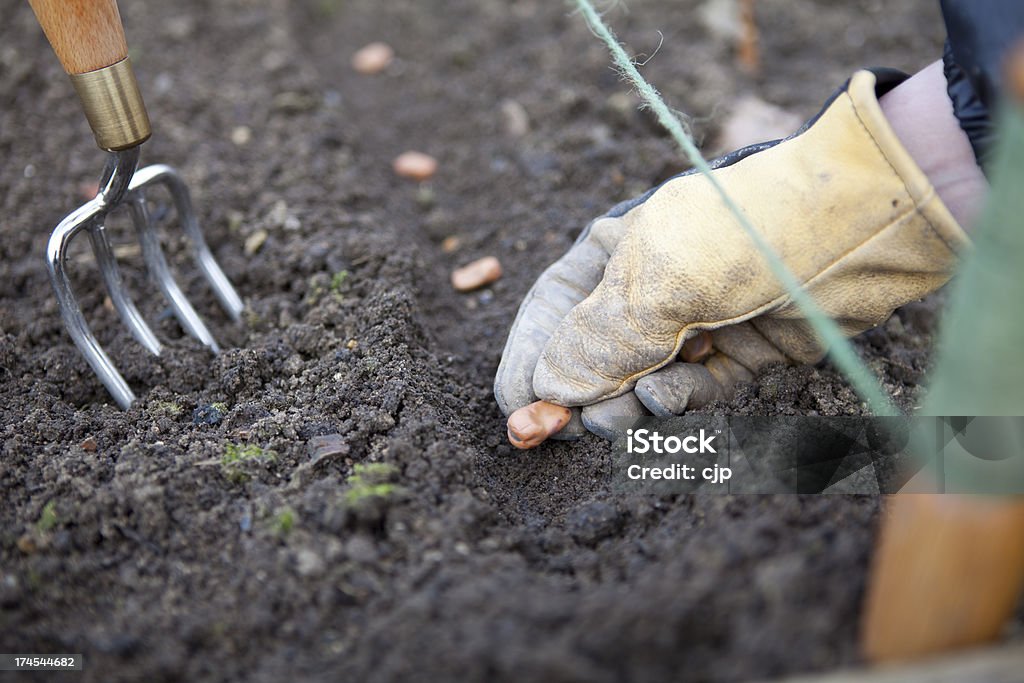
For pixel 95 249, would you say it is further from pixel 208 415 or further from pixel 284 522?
pixel 284 522

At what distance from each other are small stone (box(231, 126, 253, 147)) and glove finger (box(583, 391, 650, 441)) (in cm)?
160

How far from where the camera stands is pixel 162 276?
6.84ft

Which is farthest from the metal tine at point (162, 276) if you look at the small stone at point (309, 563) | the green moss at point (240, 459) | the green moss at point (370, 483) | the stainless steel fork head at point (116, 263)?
the small stone at point (309, 563)

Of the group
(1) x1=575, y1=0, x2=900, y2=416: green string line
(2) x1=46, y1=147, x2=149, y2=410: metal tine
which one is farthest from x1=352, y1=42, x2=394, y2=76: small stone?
(1) x1=575, y1=0, x2=900, y2=416: green string line

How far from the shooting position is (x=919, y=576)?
1.02 m

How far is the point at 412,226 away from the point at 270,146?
55 centimetres

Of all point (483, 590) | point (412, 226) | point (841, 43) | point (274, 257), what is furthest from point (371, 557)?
point (841, 43)

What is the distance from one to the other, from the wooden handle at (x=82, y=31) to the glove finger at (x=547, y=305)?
97cm

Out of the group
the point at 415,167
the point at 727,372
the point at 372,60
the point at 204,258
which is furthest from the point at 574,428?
the point at 372,60

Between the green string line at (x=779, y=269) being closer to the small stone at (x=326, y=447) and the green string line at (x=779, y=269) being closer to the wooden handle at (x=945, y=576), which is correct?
the wooden handle at (x=945, y=576)

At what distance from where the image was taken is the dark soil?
1188 millimetres

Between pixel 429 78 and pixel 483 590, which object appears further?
pixel 429 78

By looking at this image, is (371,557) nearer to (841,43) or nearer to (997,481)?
(997,481)

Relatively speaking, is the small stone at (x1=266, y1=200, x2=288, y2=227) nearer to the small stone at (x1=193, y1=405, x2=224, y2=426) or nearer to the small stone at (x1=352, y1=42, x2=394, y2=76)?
the small stone at (x1=193, y1=405, x2=224, y2=426)
